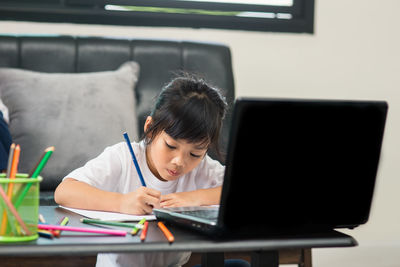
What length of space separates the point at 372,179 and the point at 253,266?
0.65 feet

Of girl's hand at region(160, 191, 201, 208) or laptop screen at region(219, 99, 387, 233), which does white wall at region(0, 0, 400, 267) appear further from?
laptop screen at region(219, 99, 387, 233)

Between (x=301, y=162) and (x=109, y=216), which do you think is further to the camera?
(x=109, y=216)

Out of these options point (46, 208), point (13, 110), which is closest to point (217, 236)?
point (46, 208)

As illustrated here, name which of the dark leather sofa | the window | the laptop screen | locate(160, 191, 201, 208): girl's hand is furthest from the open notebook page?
the window

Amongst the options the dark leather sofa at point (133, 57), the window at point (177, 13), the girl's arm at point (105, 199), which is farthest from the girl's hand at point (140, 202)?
the window at point (177, 13)

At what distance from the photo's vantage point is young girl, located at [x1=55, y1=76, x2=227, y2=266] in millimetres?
1047

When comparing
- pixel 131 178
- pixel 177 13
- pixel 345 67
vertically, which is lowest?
pixel 131 178

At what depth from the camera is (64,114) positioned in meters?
1.96

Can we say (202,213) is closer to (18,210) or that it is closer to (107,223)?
(107,223)

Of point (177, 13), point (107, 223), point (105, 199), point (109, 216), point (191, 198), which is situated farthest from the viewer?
point (177, 13)

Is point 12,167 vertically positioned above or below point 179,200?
above

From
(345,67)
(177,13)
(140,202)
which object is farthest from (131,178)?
(345,67)

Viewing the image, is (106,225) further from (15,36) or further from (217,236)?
(15,36)

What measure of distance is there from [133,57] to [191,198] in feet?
4.08
